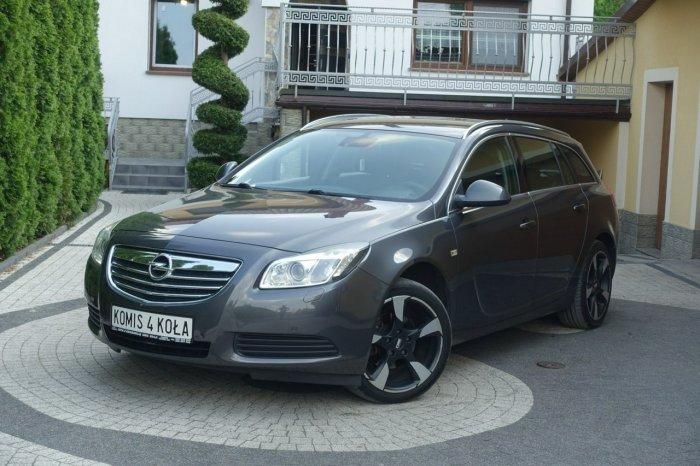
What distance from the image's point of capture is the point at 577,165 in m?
9.09

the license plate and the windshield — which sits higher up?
the windshield

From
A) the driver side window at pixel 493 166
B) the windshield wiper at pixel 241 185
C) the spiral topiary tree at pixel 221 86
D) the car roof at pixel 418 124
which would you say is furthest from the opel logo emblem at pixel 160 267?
the spiral topiary tree at pixel 221 86

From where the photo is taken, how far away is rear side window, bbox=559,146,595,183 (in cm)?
896

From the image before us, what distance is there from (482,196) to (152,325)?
2317mm

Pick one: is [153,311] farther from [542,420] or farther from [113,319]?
[542,420]

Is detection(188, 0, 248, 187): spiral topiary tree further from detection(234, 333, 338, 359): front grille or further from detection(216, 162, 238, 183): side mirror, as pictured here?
detection(234, 333, 338, 359): front grille

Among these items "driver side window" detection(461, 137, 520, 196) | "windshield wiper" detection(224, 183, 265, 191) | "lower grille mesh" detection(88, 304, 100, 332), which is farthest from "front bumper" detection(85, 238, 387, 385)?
"driver side window" detection(461, 137, 520, 196)

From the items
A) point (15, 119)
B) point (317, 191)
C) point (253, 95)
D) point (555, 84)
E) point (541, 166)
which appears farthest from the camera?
point (253, 95)

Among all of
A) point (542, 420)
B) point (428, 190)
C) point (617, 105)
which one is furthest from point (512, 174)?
point (617, 105)

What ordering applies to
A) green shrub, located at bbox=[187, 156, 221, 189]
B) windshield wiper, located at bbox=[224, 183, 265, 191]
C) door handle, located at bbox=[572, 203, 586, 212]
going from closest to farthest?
windshield wiper, located at bbox=[224, 183, 265, 191]
door handle, located at bbox=[572, 203, 586, 212]
green shrub, located at bbox=[187, 156, 221, 189]

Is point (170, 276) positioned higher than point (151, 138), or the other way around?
point (151, 138)

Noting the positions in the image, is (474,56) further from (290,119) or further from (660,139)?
(660,139)

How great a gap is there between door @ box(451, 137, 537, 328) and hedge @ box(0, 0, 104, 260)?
528 cm

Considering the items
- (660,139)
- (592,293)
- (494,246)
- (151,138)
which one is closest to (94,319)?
(494,246)
